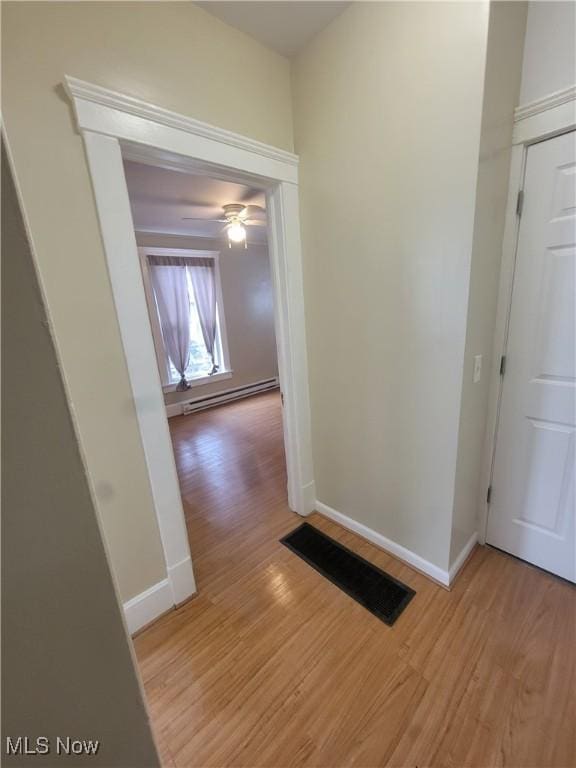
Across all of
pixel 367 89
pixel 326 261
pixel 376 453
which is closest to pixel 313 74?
pixel 367 89

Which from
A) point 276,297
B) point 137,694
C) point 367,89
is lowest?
point 137,694

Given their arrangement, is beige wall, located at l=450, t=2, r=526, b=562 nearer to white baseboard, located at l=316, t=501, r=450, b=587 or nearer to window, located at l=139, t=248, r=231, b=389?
white baseboard, located at l=316, t=501, r=450, b=587

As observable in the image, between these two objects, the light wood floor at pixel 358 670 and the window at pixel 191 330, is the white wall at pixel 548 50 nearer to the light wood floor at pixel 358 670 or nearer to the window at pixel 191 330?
the light wood floor at pixel 358 670

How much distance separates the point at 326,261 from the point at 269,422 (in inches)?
104

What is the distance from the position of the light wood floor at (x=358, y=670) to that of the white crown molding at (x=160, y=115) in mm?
2147

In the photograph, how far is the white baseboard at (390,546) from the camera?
1.62 m

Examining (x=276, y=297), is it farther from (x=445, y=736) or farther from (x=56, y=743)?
(x=445, y=736)

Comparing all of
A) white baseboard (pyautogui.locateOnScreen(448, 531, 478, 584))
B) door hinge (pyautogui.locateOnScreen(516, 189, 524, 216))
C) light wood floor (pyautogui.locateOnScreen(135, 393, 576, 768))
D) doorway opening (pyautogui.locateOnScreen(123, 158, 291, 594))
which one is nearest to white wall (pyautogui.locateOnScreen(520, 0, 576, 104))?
door hinge (pyautogui.locateOnScreen(516, 189, 524, 216))

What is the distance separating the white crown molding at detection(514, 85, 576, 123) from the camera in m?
1.17

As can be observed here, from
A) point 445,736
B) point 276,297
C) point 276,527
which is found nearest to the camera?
point 445,736

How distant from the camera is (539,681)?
1.19 metres

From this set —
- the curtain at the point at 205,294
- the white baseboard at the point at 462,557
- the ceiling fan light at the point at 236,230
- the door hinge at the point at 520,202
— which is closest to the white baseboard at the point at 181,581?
the white baseboard at the point at 462,557

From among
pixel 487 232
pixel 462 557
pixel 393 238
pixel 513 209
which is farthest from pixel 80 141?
pixel 462 557

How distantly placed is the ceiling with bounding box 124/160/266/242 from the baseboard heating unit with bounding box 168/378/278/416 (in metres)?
2.27
